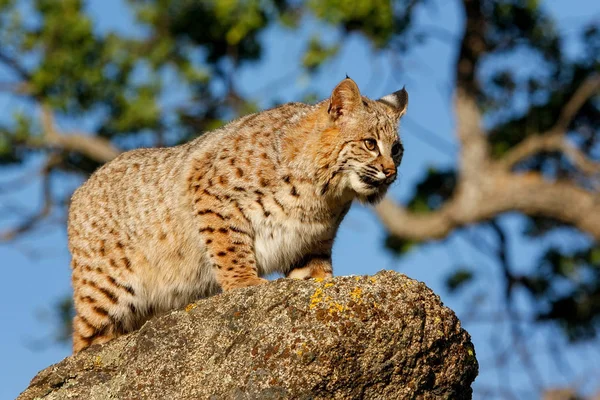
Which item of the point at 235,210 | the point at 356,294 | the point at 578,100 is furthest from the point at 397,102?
the point at 578,100

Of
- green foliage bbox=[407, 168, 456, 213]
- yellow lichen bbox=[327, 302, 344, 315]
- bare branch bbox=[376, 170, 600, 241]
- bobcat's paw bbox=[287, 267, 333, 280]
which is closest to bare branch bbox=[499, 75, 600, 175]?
bare branch bbox=[376, 170, 600, 241]

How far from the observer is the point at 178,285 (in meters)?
7.69

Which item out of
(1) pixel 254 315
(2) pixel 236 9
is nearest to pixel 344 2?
(2) pixel 236 9

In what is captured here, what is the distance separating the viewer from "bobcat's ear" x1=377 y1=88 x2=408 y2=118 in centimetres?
797

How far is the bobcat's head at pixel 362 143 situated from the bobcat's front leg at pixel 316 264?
467 mm

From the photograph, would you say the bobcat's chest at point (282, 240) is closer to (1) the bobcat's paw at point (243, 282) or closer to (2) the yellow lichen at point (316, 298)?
(1) the bobcat's paw at point (243, 282)

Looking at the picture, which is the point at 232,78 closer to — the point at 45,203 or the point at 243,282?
the point at 45,203

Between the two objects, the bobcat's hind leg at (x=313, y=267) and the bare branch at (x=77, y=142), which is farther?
the bare branch at (x=77, y=142)

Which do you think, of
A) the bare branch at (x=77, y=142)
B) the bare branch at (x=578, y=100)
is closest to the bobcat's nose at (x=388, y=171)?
the bare branch at (x=578, y=100)

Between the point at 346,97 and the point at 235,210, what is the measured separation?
1.17 meters

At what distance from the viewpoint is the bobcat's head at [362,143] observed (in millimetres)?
7348

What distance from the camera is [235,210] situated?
7328 mm

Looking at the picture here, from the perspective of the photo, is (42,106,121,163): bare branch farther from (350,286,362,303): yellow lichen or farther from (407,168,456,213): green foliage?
(350,286,362,303): yellow lichen

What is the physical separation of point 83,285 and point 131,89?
1338 cm
